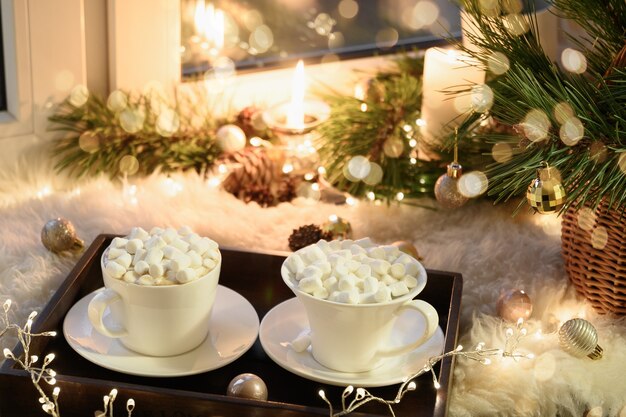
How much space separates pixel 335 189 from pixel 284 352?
0.44 meters

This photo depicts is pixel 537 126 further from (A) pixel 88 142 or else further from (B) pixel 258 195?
(A) pixel 88 142

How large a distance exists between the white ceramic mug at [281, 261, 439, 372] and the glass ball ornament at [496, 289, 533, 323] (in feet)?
0.51

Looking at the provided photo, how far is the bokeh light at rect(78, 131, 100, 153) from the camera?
1.18 meters

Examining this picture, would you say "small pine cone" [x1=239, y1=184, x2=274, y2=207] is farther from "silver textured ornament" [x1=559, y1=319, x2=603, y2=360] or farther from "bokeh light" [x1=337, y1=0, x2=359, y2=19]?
"silver textured ornament" [x1=559, y1=319, x2=603, y2=360]

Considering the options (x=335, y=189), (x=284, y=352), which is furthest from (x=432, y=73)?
(x=284, y=352)

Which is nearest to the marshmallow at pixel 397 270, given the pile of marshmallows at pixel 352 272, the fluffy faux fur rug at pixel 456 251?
the pile of marshmallows at pixel 352 272

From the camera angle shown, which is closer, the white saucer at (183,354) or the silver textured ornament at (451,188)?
the white saucer at (183,354)

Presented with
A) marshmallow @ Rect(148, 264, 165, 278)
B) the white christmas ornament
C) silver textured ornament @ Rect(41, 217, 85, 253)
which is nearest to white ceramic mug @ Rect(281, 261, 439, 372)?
marshmallow @ Rect(148, 264, 165, 278)

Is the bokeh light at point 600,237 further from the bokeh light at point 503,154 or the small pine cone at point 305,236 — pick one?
the small pine cone at point 305,236

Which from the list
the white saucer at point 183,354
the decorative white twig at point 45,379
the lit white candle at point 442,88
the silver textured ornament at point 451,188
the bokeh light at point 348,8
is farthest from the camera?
the bokeh light at point 348,8

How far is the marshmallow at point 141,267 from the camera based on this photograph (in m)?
0.77

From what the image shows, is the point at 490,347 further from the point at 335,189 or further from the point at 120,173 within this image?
the point at 120,173

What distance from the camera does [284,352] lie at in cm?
81

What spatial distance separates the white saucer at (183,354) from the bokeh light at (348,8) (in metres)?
0.62
